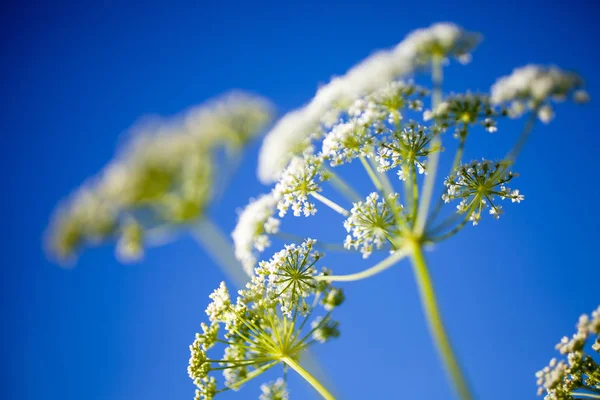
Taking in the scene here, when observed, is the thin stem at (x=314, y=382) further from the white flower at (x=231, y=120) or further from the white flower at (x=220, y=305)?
the white flower at (x=231, y=120)

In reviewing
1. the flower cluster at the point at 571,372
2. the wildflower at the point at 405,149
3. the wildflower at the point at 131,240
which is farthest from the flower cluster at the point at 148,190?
the flower cluster at the point at 571,372

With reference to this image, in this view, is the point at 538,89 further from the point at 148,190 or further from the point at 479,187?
the point at 148,190

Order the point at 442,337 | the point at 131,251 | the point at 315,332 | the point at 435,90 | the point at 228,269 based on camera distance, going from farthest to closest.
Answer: the point at 315,332, the point at 435,90, the point at 131,251, the point at 228,269, the point at 442,337

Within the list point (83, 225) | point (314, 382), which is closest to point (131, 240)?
point (83, 225)

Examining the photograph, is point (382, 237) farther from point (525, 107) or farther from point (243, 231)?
point (525, 107)

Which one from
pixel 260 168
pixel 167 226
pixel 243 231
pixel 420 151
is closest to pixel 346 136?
pixel 420 151

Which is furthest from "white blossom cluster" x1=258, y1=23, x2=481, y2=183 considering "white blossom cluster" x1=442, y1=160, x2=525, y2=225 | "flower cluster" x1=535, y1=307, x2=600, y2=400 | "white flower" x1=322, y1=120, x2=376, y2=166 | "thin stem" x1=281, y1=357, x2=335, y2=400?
"flower cluster" x1=535, y1=307, x2=600, y2=400
